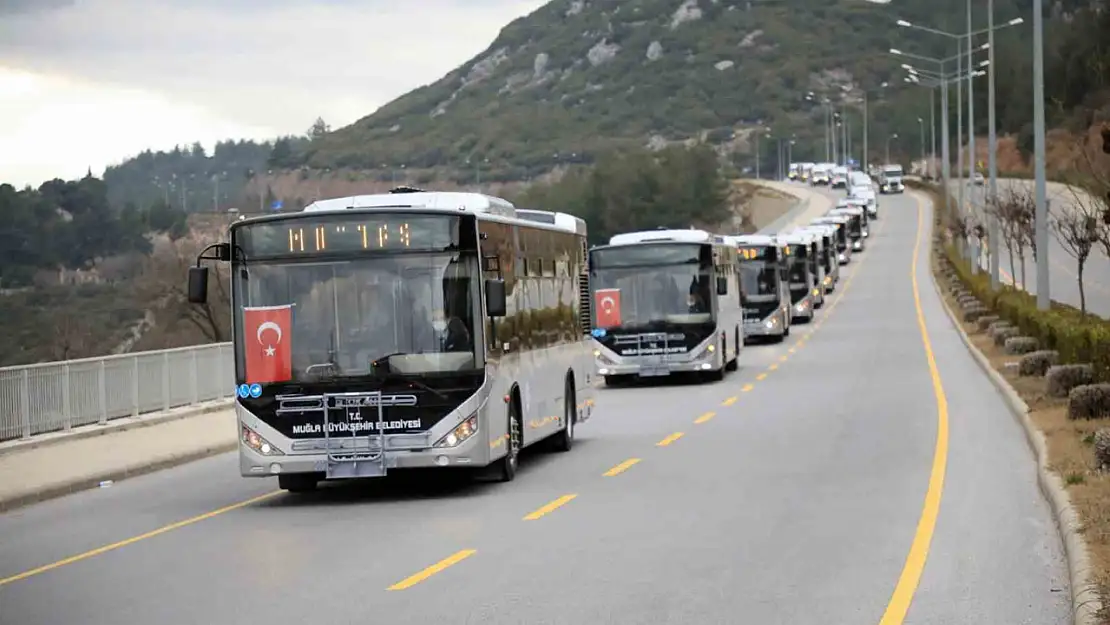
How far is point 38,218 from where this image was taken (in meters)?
61.0

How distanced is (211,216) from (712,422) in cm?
4967

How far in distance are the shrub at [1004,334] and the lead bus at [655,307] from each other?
773 cm

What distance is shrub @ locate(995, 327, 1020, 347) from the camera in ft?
136

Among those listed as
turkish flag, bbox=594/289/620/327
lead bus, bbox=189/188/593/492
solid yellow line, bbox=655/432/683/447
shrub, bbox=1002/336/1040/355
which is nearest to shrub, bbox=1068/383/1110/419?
solid yellow line, bbox=655/432/683/447

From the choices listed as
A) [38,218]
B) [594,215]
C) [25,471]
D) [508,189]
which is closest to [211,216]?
[38,218]

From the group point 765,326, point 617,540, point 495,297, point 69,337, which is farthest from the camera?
point 765,326

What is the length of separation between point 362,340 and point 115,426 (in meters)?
11.2

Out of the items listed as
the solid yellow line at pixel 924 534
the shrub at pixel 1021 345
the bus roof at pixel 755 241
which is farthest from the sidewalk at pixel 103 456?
the bus roof at pixel 755 241

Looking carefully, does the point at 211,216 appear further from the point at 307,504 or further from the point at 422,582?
the point at 422,582

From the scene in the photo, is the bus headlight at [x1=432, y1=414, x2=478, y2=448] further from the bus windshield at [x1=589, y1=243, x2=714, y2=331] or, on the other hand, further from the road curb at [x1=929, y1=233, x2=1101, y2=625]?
the bus windshield at [x1=589, y1=243, x2=714, y2=331]

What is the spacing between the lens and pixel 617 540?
14406 millimetres

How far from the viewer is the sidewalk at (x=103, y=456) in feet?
68.5

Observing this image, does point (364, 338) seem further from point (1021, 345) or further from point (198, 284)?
point (1021, 345)

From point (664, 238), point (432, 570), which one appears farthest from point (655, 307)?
point (432, 570)
